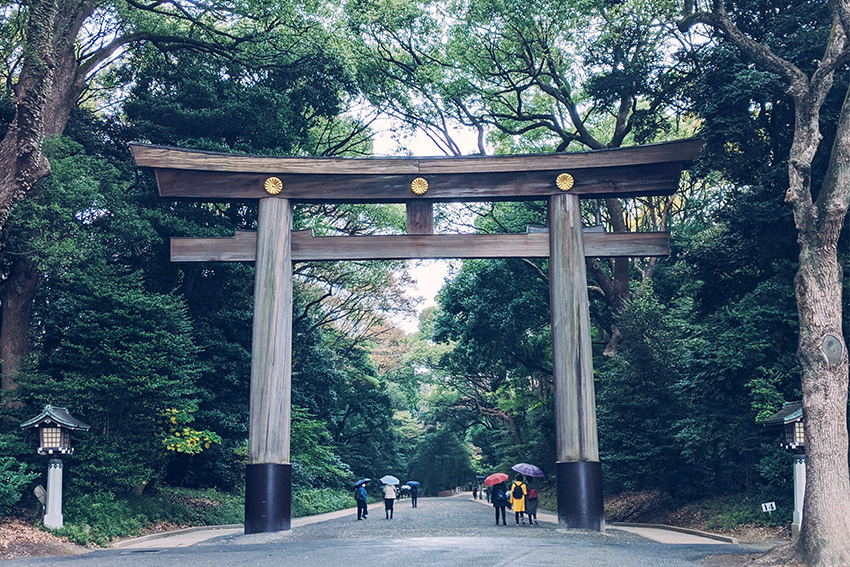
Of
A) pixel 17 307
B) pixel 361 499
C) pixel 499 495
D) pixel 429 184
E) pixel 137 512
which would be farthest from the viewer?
pixel 361 499

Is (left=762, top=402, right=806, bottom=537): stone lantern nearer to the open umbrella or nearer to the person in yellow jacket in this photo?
the person in yellow jacket

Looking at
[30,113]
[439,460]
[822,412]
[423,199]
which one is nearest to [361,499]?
[423,199]

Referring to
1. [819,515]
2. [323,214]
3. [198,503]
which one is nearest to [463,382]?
[323,214]

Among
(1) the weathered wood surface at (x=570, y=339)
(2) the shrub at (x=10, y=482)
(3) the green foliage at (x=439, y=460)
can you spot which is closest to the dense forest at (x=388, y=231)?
(2) the shrub at (x=10, y=482)

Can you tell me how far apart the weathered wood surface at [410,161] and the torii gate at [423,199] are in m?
0.02

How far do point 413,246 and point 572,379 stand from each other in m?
3.98

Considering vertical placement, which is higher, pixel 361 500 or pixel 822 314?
pixel 822 314

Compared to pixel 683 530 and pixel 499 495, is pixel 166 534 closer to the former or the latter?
pixel 499 495

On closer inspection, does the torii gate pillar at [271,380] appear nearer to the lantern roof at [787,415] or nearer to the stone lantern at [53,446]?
the stone lantern at [53,446]

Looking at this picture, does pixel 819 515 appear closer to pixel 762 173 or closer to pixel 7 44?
pixel 762 173

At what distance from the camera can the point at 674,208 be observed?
27.7 m

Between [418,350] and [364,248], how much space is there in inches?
1244

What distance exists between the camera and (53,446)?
1448 cm

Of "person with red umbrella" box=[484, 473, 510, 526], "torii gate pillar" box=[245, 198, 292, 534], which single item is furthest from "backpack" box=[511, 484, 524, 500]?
"torii gate pillar" box=[245, 198, 292, 534]
